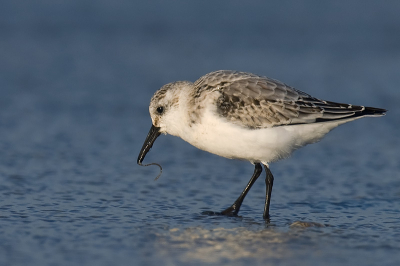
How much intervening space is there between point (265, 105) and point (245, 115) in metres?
0.31

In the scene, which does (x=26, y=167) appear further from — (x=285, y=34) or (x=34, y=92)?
(x=285, y=34)

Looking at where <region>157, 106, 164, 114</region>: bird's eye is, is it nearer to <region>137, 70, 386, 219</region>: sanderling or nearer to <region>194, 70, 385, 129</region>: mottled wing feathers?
<region>137, 70, 386, 219</region>: sanderling

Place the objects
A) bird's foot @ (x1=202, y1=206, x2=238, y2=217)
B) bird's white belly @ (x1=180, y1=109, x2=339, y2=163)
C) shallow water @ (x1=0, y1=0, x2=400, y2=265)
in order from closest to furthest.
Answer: shallow water @ (x1=0, y1=0, x2=400, y2=265), bird's white belly @ (x1=180, y1=109, x2=339, y2=163), bird's foot @ (x1=202, y1=206, x2=238, y2=217)

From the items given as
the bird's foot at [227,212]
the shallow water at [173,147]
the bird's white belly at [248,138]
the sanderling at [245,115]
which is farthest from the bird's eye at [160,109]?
the bird's foot at [227,212]

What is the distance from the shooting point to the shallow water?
260 inches

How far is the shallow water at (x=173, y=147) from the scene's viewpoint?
6.60 m

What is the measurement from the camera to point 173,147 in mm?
11586

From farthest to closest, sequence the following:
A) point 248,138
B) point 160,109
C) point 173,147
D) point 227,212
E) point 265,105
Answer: point 173,147
point 160,109
point 227,212
point 265,105
point 248,138

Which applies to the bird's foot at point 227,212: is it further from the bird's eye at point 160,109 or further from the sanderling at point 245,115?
the bird's eye at point 160,109

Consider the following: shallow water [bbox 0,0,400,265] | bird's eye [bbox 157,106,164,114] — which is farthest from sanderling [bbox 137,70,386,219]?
shallow water [bbox 0,0,400,265]

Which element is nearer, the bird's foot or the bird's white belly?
the bird's white belly

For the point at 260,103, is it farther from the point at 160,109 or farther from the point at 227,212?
the point at 227,212

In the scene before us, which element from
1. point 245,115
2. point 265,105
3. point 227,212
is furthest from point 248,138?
point 227,212

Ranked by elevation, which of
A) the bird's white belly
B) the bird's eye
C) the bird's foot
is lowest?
the bird's foot
